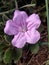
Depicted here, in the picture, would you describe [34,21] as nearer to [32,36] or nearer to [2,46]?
[32,36]

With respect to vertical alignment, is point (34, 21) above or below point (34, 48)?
above

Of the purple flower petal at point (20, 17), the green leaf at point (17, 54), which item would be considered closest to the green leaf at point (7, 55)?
the green leaf at point (17, 54)

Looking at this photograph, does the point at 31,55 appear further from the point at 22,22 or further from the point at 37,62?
the point at 22,22

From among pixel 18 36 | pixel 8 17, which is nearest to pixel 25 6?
pixel 8 17

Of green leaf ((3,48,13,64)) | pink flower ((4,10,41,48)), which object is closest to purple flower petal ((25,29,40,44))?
pink flower ((4,10,41,48))

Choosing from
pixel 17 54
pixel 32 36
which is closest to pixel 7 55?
pixel 17 54

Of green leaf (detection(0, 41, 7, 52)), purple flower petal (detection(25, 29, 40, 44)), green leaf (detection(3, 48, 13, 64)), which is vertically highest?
purple flower petal (detection(25, 29, 40, 44))

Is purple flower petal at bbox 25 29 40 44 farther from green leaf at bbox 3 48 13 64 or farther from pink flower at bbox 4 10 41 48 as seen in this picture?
green leaf at bbox 3 48 13 64
